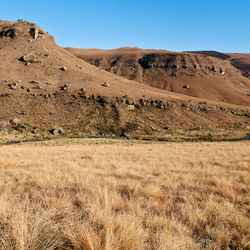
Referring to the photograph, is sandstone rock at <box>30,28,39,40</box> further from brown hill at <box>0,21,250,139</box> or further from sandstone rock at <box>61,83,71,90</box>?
sandstone rock at <box>61,83,71,90</box>

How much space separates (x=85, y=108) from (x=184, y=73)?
82575 mm

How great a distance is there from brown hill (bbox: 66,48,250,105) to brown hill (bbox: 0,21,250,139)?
37.4m

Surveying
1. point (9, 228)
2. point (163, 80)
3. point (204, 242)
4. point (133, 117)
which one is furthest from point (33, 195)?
point (163, 80)

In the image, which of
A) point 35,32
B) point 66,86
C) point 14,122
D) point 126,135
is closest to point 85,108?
point 66,86

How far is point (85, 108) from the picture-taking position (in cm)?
4684

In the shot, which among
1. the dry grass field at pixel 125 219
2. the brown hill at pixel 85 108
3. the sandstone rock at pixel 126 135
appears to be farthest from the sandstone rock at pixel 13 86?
the dry grass field at pixel 125 219

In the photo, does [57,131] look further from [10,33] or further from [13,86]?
[10,33]

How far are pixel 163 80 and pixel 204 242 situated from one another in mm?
109485

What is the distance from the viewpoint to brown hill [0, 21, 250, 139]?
41.2 metres

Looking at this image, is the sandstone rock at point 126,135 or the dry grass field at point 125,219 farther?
the sandstone rock at point 126,135

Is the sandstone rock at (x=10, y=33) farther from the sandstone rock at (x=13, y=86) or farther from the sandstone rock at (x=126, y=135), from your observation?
the sandstone rock at (x=126, y=135)

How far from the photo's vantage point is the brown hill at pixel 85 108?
4116 centimetres

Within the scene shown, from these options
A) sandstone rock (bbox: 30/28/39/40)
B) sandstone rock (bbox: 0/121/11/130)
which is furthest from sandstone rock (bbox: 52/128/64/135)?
sandstone rock (bbox: 30/28/39/40)

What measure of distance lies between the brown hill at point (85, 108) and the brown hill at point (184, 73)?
37.4 metres
